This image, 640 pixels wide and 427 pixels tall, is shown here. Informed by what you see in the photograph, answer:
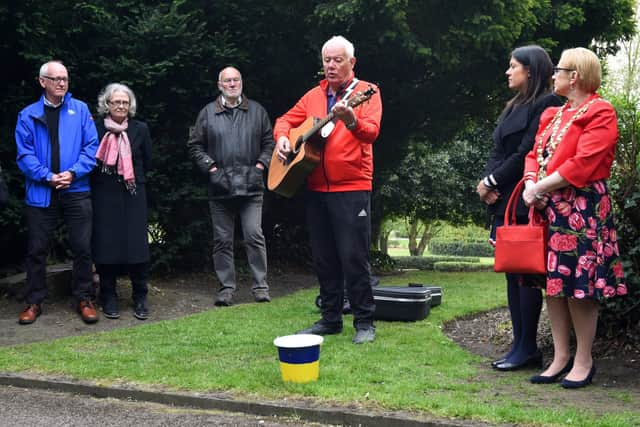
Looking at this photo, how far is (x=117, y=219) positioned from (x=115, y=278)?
63 cm

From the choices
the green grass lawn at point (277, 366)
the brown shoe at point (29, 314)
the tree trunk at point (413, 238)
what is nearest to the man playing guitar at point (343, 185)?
the green grass lawn at point (277, 366)

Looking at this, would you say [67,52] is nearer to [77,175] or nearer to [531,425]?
[77,175]

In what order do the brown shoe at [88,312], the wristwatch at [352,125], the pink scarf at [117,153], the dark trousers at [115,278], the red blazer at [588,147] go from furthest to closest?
the dark trousers at [115,278] < the pink scarf at [117,153] < the brown shoe at [88,312] < the wristwatch at [352,125] < the red blazer at [588,147]

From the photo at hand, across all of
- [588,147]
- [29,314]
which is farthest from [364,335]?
[29,314]

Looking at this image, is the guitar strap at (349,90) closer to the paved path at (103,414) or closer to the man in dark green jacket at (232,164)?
the man in dark green jacket at (232,164)

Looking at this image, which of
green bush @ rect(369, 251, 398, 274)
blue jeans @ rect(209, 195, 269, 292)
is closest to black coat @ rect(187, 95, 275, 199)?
blue jeans @ rect(209, 195, 269, 292)

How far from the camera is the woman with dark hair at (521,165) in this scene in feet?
16.6

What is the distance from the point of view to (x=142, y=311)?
24.5ft

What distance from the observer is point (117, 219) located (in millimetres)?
7410

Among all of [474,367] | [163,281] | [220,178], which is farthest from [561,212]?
[163,281]

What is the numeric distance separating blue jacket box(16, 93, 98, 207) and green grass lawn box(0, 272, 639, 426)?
1515mm

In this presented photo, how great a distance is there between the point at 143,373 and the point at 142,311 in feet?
8.50

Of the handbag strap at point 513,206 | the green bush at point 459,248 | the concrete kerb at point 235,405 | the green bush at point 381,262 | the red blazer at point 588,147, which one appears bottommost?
the green bush at point 459,248

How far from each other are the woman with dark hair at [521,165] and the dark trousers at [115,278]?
3804mm
